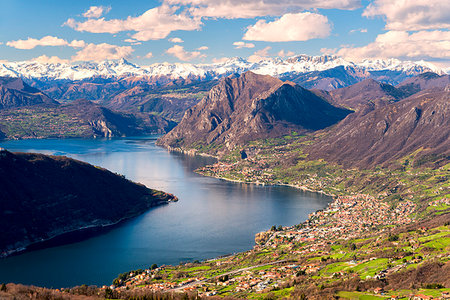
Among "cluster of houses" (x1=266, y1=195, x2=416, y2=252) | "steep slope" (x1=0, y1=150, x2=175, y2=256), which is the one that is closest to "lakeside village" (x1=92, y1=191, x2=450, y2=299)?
"cluster of houses" (x1=266, y1=195, x2=416, y2=252)

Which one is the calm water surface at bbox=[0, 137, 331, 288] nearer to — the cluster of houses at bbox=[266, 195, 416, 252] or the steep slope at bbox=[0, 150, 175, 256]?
the steep slope at bbox=[0, 150, 175, 256]

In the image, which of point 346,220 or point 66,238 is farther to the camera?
point 346,220

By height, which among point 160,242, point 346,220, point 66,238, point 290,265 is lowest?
point 160,242

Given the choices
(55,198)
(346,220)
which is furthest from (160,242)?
(346,220)

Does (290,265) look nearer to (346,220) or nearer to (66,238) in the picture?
(346,220)

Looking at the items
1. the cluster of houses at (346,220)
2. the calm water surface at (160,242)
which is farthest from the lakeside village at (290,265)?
the calm water surface at (160,242)

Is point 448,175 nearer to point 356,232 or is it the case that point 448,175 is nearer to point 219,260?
point 356,232
